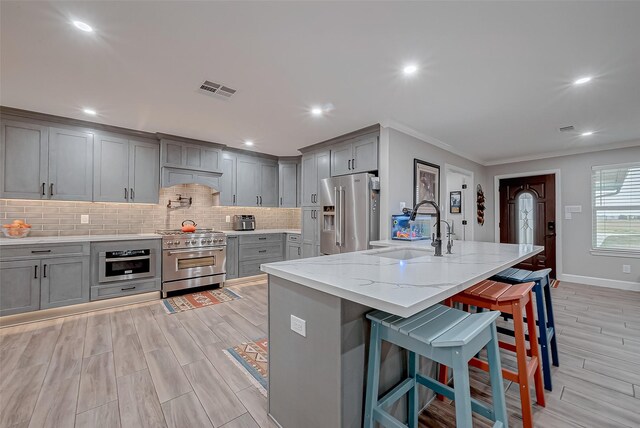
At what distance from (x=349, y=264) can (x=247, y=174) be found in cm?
385

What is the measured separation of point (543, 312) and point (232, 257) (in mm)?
3985

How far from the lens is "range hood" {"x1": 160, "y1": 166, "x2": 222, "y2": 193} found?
13.0 feet

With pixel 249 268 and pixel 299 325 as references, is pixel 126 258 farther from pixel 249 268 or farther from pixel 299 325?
pixel 299 325

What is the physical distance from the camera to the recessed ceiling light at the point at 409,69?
215cm

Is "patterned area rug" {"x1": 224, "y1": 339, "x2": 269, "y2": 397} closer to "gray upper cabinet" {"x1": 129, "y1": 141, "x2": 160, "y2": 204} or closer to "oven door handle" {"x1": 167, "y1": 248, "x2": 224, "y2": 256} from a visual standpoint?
"oven door handle" {"x1": 167, "y1": 248, "x2": 224, "y2": 256}

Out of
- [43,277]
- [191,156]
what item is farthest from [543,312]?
[43,277]

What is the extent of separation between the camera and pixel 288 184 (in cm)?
538

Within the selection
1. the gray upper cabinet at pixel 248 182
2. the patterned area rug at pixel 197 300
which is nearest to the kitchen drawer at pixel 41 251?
the patterned area rug at pixel 197 300

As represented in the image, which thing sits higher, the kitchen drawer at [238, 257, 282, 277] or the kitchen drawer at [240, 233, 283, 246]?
the kitchen drawer at [240, 233, 283, 246]

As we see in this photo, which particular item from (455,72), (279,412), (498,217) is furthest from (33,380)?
(498,217)

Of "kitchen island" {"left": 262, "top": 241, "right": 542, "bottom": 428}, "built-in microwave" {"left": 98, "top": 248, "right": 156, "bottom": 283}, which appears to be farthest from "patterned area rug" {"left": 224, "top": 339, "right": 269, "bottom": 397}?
"built-in microwave" {"left": 98, "top": 248, "right": 156, "bottom": 283}

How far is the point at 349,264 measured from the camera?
1.59 meters

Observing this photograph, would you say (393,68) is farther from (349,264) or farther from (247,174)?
(247,174)

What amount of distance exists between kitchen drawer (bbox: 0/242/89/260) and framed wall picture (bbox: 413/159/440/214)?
170 inches
